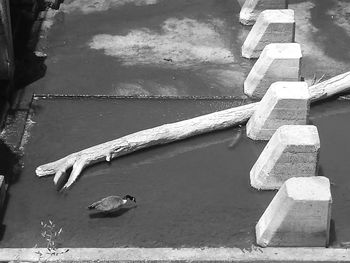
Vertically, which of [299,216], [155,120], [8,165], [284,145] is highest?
[284,145]

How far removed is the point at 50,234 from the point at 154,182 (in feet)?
8.15

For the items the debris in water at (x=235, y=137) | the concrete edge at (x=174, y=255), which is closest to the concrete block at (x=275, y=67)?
A: the debris in water at (x=235, y=137)

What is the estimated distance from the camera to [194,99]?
607 inches

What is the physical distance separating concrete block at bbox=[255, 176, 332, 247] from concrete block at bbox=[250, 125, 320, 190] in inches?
42.5

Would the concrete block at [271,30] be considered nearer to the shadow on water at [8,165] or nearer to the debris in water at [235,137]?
the debris in water at [235,137]

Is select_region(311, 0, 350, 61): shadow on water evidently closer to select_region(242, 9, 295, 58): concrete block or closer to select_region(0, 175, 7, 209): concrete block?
select_region(242, 9, 295, 58): concrete block

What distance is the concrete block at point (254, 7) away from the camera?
60.4ft

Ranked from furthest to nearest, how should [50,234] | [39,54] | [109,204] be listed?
1. [39,54]
2. [109,204]
3. [50,234]

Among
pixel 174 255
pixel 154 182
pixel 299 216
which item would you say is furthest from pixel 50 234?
pixel 299 216

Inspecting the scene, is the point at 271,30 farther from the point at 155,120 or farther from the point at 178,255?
the point at 178,255

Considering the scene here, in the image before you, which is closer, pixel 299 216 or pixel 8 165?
pixel 299 216

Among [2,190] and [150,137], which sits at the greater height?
[2,190]

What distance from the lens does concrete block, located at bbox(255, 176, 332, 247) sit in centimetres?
1059

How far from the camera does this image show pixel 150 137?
1350 centimetres
